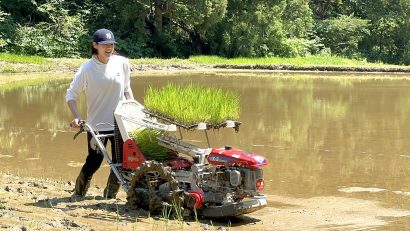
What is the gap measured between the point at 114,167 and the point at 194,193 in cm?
101

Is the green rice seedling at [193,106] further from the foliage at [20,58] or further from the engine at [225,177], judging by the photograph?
the foliage at [20,58]

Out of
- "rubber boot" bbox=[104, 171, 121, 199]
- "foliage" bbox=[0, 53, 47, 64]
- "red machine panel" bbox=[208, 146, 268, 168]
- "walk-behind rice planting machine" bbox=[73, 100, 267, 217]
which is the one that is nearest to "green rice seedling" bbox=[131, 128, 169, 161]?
"walk-behind rice planting machine" bbox=[73, 100, 267, 217]

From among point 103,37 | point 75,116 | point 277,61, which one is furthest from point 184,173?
point 277,61

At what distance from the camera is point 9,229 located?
5484 mm

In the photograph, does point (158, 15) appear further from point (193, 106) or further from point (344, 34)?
point (193, 106)

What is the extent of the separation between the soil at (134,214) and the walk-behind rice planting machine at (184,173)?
6.7 inches

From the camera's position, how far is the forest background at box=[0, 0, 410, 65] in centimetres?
3716

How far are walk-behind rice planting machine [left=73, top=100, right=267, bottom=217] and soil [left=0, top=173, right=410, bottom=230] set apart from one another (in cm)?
17

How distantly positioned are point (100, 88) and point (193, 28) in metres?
35.2

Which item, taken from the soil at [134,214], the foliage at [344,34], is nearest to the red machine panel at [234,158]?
the soil at [134,214]

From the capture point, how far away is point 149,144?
23.8 feet

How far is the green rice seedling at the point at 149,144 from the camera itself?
723cm

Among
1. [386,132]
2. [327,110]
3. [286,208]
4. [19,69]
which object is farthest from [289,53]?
[286,208]

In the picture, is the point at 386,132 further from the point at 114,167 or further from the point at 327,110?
the point at 114,167
